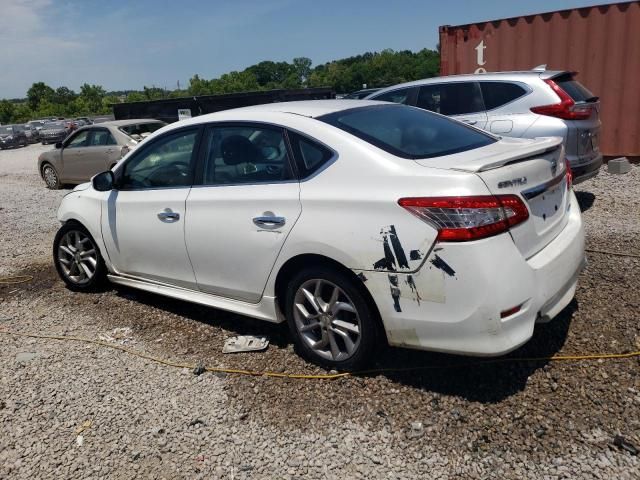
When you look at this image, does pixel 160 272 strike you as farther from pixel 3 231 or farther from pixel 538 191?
pixel 3 231

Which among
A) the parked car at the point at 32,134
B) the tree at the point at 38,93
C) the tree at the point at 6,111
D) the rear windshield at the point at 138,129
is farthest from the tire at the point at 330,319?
the tree at the point at 38,93

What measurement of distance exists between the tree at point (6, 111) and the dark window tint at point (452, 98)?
8494cm

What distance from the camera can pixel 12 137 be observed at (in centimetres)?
3491

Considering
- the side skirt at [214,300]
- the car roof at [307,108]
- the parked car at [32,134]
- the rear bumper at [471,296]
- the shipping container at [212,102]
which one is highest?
the car roof at [307,108]

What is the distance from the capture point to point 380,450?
2.79 m

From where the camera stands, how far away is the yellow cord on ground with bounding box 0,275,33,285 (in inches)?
230

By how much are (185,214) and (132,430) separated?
1534mm

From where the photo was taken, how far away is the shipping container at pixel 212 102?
12.7 meters

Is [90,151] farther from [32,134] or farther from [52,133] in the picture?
[32,134]

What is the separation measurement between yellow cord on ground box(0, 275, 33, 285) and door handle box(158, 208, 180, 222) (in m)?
2.59

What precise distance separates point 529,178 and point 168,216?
2.51 m

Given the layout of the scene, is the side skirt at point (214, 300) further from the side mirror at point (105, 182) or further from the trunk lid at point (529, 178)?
the trunk lid at point (529, 178)

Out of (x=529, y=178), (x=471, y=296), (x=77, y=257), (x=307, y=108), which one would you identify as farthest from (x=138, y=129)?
(x=471, y=296)

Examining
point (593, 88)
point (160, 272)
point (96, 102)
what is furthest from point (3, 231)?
point (96, 102)
